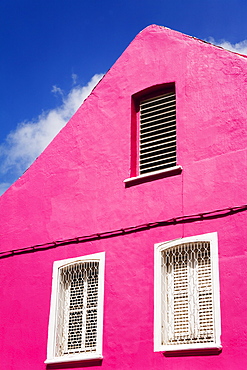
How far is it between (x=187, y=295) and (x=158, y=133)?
3804 millimetres

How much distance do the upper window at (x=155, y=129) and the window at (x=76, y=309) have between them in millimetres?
2331

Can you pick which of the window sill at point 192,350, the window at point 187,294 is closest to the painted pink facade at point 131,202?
the window sill at point 192,350

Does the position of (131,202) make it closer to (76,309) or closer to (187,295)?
(187,295)

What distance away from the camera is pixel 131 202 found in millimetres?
13398

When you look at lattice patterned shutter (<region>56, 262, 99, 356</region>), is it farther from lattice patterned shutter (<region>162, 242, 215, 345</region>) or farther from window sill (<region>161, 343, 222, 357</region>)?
window sill (<region>161, 343, 222, 357</region>)

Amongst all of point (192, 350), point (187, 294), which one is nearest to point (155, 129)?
point (187, 294)

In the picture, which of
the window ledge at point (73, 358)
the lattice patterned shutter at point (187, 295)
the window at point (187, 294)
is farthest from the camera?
the window ledge at point (73, 358)

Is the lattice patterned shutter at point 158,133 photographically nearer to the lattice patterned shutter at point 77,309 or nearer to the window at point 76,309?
the window at point 76,309

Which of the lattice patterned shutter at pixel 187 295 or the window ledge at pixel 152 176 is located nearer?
the lattice patterned shutter at pixel 187 295

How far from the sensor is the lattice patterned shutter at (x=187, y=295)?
38.3 feet

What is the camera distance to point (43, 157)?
15484 millimetres

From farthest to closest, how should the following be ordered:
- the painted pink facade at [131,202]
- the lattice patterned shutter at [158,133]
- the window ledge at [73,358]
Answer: the lattice patterned shutter at [158,133], the window ledge at [73,358], the painted pink facade at [131,202]

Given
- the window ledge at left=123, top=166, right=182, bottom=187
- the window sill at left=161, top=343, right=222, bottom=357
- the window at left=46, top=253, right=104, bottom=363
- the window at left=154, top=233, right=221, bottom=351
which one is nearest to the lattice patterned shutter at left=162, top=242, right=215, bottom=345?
the window at left=154, top=233, right=221, bottom=351

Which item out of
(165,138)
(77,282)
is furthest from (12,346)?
(165,138)
